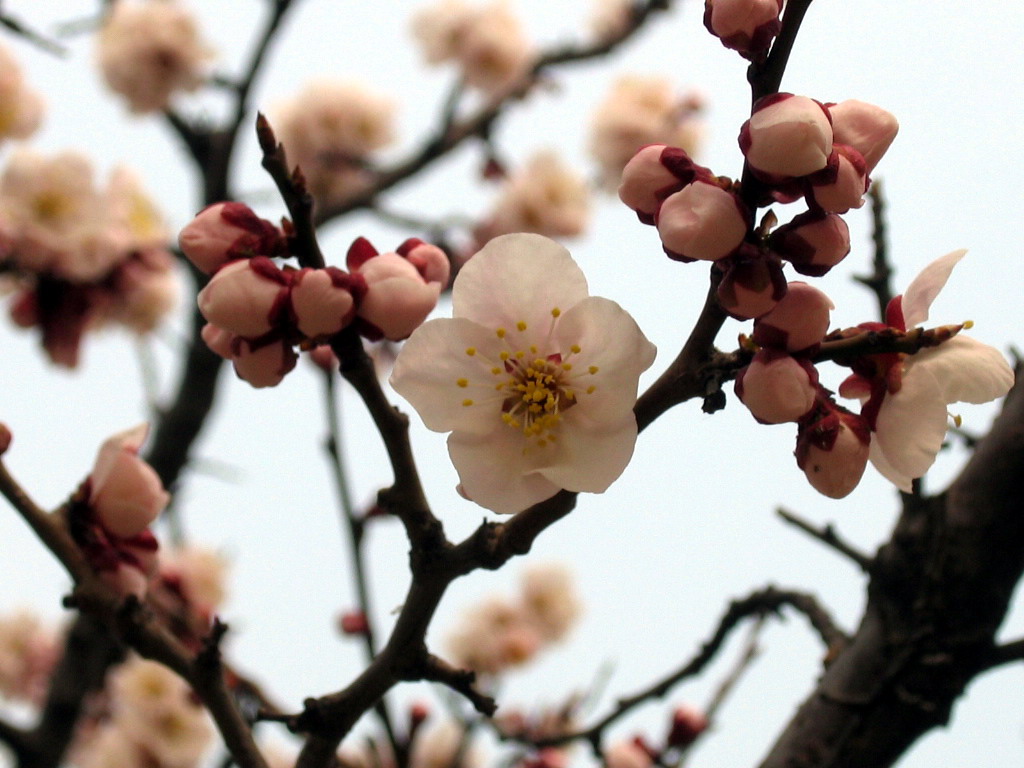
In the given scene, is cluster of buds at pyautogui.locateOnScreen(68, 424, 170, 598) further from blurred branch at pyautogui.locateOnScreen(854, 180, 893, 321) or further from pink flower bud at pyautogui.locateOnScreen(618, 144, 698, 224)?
blurred branch at pyautogui.locateOnScreen(854, 180, 893, 321)

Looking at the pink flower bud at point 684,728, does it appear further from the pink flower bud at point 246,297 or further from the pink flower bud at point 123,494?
the pink flower bud at point 246,297

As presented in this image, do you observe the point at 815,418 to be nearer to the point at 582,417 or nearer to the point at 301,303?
the point at 582,417

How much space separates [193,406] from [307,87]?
1.74 metres

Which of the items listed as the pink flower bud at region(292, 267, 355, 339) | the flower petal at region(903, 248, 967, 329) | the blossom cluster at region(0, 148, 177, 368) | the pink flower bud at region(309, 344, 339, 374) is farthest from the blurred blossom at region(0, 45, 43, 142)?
the flower petal at region(903, 248, 967, 329)

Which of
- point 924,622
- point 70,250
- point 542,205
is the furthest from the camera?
point 542,205

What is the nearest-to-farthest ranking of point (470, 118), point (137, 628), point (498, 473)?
point (498, 473) < point (137, 628) < point (470, 118)

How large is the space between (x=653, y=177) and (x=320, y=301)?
23 cm

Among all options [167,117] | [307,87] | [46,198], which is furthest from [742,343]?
[307,87]

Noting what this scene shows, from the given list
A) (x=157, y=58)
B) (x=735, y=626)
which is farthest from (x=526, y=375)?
(x=157, y=58)

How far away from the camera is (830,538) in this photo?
109 cm

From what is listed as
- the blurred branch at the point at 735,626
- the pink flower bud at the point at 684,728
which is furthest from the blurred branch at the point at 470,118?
the blurred branch at the point at 735,626

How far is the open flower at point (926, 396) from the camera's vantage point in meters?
0.63

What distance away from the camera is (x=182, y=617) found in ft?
5.25

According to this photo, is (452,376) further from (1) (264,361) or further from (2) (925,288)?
(2) (925,288)
